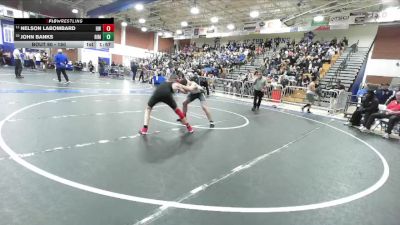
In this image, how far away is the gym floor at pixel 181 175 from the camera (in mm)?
2678

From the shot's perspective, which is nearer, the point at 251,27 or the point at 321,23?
the point at 321,23

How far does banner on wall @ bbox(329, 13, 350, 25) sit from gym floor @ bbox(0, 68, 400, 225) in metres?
14.3

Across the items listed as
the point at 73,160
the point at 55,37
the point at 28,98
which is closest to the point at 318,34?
the point at 55,37

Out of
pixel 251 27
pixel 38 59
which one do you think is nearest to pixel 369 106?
pixel 251 27

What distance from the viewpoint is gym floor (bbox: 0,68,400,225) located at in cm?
268

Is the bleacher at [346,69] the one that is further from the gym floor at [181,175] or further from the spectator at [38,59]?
the spectator at [38,59]

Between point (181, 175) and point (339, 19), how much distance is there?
63.5ft

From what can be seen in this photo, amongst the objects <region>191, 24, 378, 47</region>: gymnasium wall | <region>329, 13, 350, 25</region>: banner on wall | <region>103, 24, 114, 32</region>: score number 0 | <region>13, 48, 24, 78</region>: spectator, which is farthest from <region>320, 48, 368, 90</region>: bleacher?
<region>13, 48, 24, 78</region>: spectator

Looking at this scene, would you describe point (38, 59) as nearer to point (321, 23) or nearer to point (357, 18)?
point (321, 23)

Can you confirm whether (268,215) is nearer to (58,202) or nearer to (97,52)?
(58,202)

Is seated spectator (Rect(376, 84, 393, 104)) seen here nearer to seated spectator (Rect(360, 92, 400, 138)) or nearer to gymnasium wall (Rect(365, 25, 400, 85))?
gymnasium wall (Rect(365, 25, 400, 85))

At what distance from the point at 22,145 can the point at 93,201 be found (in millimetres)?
2428
